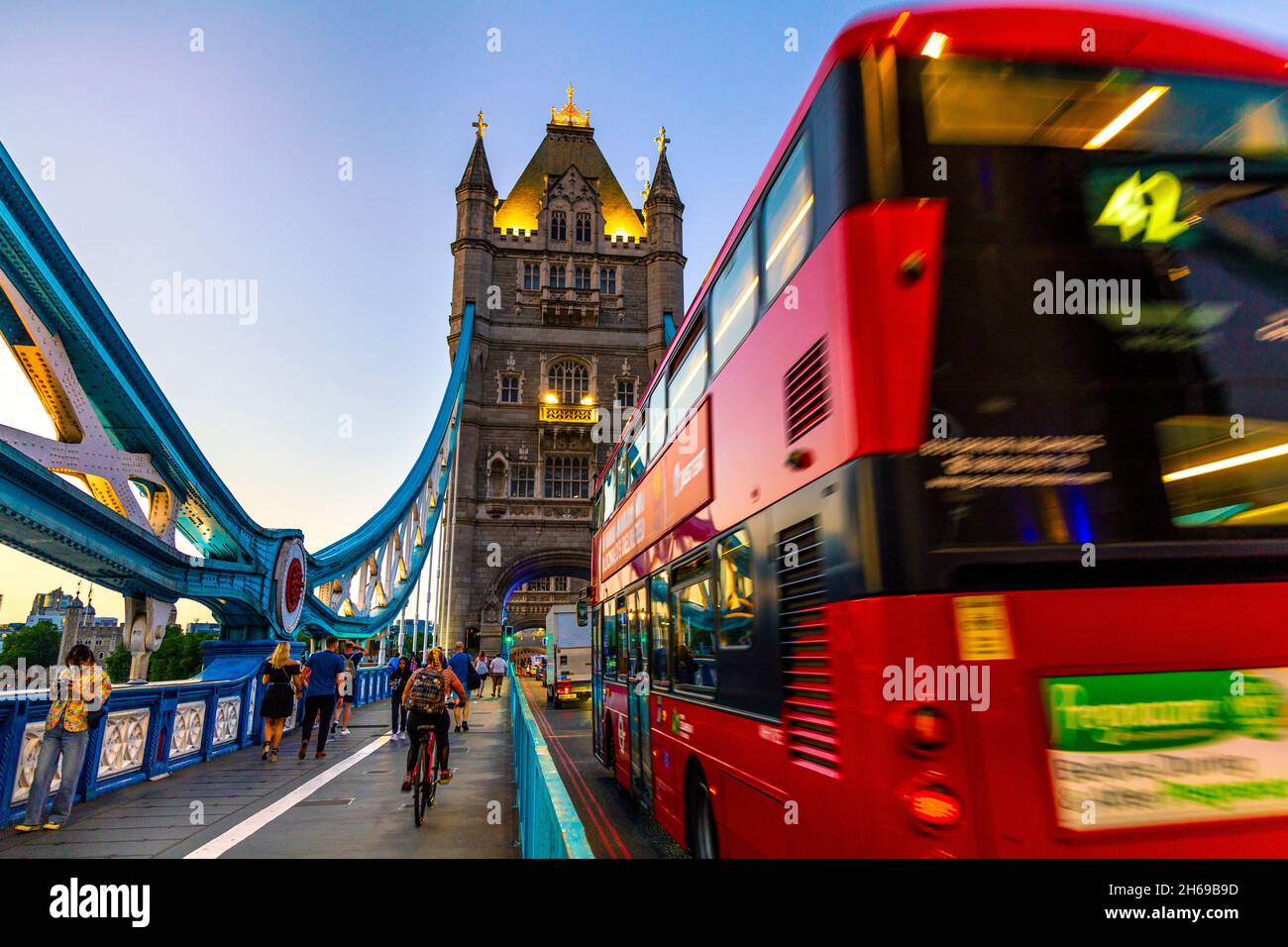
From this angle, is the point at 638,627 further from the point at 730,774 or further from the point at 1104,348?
the point at 1104,348

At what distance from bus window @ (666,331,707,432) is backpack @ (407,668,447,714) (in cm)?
329

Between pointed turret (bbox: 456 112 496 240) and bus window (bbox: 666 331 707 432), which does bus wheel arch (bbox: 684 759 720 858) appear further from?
pointed turret (bbox: 456 112 496 240)

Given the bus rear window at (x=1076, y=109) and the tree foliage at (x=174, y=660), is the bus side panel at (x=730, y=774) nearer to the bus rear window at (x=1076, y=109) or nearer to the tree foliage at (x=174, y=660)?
the bus rear window at (x=1076, y=109)

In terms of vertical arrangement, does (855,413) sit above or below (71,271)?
below

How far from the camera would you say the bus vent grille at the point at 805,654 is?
279 cm

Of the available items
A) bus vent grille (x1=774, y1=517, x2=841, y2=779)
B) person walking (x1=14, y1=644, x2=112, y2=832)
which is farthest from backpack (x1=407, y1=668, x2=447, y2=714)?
bus vent grille (x1=774, y1=517, x2=841, y2=779)

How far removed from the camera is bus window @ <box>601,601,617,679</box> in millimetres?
7777

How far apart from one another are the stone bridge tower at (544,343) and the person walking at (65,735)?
26549mm

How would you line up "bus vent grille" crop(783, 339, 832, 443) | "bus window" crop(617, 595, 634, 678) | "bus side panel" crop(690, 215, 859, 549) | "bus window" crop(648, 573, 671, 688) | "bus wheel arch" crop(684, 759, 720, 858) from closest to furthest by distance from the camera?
"bus side panel" crop(690, 215, 859, 549) → "bus vent grille" crop(783, 339, 832, 443) → "bus wheel arch" crop(684, 759, 720, 858) → "bus window" crop(648, 573, 671, 688) → "bus window" crop(617, 595, 634, 678)
